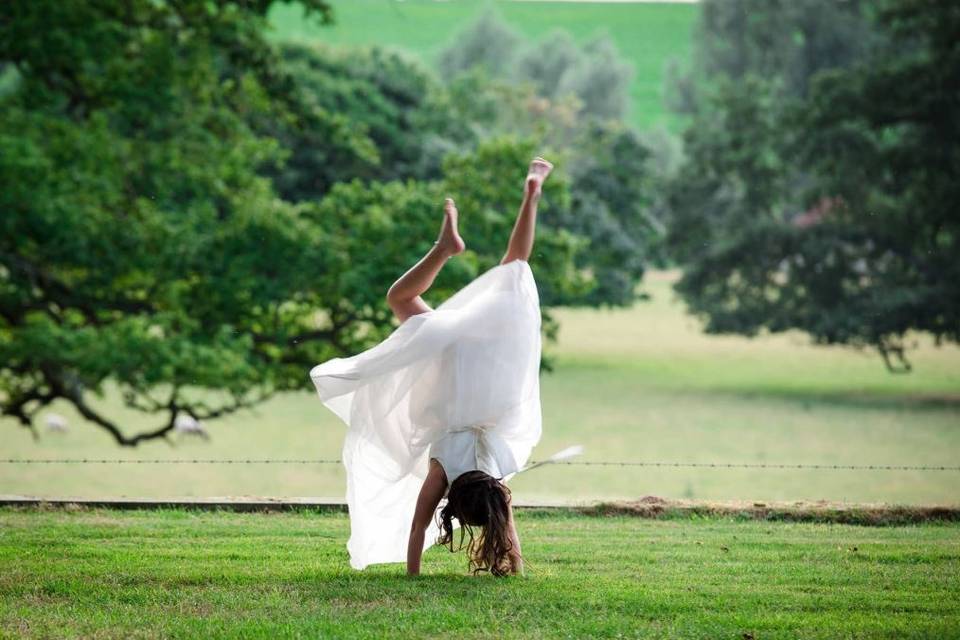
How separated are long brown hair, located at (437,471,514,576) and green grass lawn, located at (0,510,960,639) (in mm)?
125

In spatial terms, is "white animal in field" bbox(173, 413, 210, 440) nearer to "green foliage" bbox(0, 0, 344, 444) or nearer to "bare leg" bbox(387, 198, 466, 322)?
"green foliage" bbox(0, 0, 344, 444)

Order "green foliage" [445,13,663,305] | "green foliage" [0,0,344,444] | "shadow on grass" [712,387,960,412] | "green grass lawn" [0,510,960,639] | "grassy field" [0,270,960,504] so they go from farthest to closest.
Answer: "shadow on grass" [712,387,960,412] → "green foliage" [445,13,663,305] → "grassy field" [0,270,960,504] → "green foliage" [0,0,344,444] → "green grass lawn" [0,510,960,639]

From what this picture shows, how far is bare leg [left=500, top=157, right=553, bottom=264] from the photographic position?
234 inches

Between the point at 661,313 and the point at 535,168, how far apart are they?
5730cm

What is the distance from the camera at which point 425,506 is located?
19.4ft

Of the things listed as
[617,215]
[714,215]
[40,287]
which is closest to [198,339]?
[40,287]

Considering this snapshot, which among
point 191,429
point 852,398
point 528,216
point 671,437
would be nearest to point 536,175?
point 528,216

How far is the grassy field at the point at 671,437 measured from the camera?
30.1 metres

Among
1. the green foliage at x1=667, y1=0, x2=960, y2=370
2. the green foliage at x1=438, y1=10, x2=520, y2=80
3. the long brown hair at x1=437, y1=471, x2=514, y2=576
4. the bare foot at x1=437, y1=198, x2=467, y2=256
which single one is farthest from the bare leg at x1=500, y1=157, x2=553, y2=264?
the green foliage at x1=438, y1=10, x2=520, y2=80

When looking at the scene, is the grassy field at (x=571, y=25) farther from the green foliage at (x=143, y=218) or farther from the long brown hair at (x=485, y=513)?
the long brown hair at (x=485, y=513)

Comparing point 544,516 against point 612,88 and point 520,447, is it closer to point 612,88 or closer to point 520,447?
point 520,447

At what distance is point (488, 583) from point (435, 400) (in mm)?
888

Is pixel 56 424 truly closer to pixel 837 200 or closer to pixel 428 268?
pixel 837 200

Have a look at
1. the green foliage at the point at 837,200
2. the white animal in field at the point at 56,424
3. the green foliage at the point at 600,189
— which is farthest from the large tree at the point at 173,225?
the white animal in field at the point at 56,424
